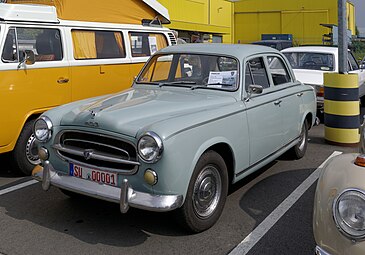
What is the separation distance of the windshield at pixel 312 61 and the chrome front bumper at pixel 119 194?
7.18 metres

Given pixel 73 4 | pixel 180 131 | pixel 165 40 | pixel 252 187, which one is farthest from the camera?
pixel 165 40

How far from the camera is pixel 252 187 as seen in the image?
511 cm

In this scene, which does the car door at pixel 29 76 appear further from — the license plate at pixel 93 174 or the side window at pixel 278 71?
the side window at pixel 278 71

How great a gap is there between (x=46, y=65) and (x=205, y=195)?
321 cm

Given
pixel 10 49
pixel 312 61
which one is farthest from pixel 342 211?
pixel 312 61

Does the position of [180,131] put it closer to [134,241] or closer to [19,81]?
[134,241]

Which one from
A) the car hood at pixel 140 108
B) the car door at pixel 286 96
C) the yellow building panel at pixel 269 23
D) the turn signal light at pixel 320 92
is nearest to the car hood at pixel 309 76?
the turn signal light at pixel 320 92

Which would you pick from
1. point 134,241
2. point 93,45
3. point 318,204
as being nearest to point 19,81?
point 93,45

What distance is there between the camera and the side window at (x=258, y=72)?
4918 millimetres

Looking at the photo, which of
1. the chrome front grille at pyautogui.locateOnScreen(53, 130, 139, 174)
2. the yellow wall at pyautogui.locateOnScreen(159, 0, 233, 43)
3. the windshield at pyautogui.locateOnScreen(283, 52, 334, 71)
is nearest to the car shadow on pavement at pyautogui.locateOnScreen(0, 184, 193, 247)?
the chrome front grille at pyautogui.locateOnScreen(53, 130, 139, 174)

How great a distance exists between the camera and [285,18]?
129 feet

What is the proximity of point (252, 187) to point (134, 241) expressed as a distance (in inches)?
74.6

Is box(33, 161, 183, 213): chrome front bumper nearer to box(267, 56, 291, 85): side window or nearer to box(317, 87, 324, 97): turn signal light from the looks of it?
box(267, 56, 291, 85): side window

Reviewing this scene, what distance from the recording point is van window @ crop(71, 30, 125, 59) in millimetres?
6373
